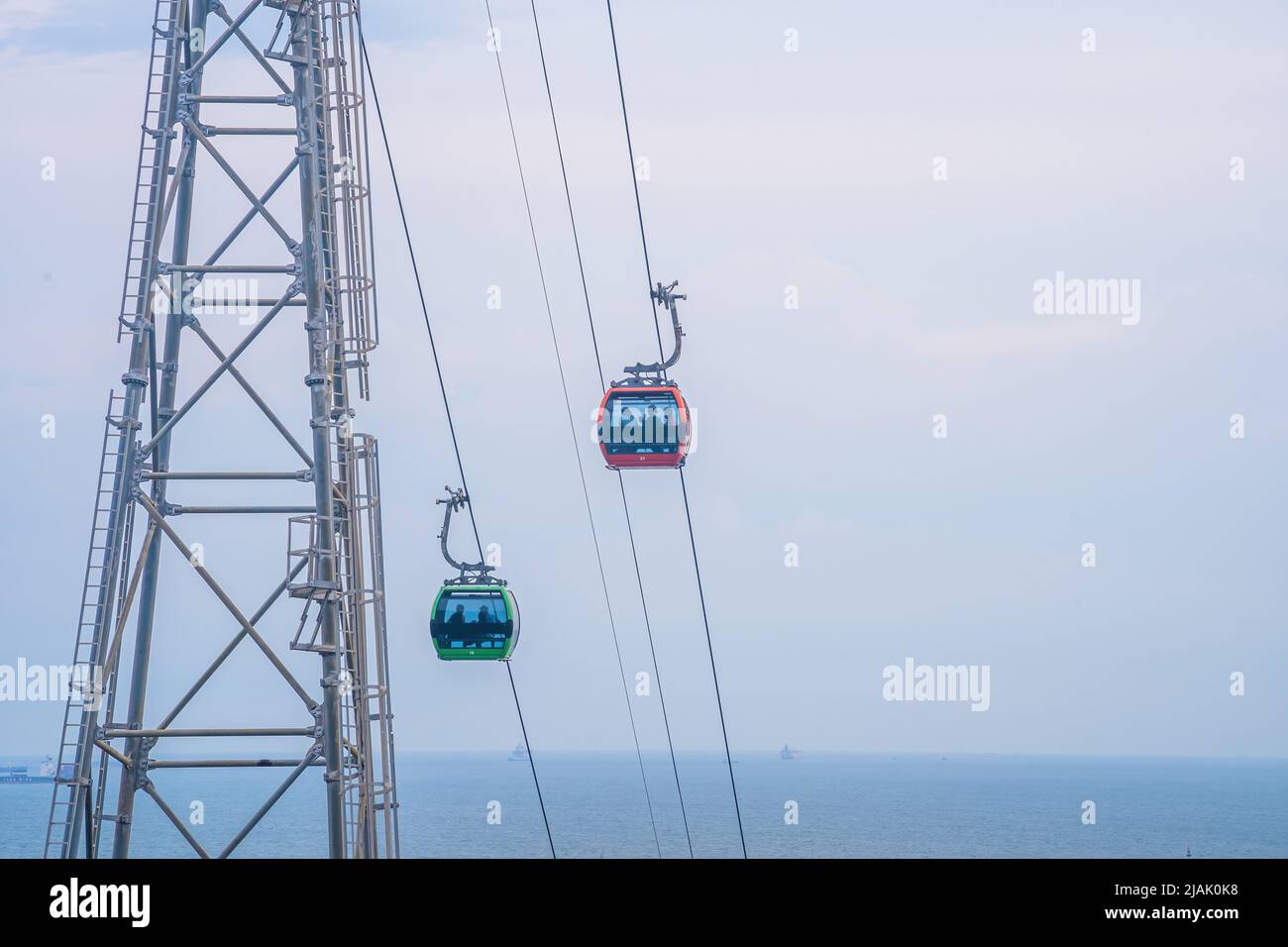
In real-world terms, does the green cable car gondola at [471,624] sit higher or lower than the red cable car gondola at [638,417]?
lower

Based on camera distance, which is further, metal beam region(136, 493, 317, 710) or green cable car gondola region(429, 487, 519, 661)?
green cable car gondola region(429, 487, 519, 661)

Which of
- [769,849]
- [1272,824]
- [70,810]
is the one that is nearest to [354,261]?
[70,810]

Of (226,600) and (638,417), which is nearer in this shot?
(226,600)

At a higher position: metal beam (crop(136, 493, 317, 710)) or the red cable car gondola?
the red cable car gondola

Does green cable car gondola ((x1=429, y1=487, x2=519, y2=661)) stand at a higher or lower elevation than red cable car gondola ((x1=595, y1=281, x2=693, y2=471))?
lower

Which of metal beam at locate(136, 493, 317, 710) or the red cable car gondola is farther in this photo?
the red cable car gondola

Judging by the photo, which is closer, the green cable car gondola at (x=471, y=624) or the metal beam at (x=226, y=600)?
Result: the metal beam at (x=226, y=600)

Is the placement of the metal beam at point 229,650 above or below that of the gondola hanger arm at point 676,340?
below

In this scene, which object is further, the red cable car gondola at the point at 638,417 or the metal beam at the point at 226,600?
the red cable car gondola at the point at 638,417
